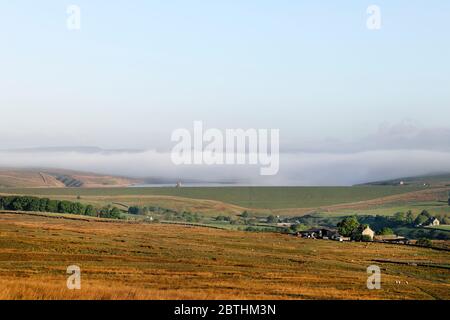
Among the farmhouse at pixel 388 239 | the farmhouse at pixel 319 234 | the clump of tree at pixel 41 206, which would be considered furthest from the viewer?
the clump of tree at pixel 41 206

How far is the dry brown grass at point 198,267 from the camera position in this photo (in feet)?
160

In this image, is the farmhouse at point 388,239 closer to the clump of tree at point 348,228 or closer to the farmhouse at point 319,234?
the clump of tree at point 348,228

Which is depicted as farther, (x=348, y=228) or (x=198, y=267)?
(x=348, y=228)

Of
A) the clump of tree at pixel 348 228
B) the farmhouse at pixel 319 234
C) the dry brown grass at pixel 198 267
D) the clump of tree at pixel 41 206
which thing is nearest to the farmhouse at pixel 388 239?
the clump of tree at pixel 348 228

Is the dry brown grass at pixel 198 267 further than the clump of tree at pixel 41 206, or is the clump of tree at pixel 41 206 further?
the clump of tree at pixel 41 206

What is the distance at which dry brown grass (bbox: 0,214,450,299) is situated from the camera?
160 ft

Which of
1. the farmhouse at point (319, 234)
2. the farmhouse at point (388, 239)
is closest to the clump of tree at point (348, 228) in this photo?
the farmhouse at point (319, 234)

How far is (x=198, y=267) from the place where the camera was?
74.8m

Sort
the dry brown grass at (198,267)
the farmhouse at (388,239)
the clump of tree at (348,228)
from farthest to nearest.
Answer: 1. the clump of tree at (348,228)
2. the farmhouse at (388,239)
3. the dry brown grass at (198,267)

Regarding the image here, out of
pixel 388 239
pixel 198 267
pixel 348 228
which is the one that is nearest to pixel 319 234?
pixel 348 228

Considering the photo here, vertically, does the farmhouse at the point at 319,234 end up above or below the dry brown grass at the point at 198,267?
below

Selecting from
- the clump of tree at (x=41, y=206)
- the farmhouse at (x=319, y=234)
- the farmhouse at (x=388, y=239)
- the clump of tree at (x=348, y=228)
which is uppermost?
the clump of tree at (x=41, y=206)

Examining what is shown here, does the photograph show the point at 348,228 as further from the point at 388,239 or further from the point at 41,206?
the point at 41,206
